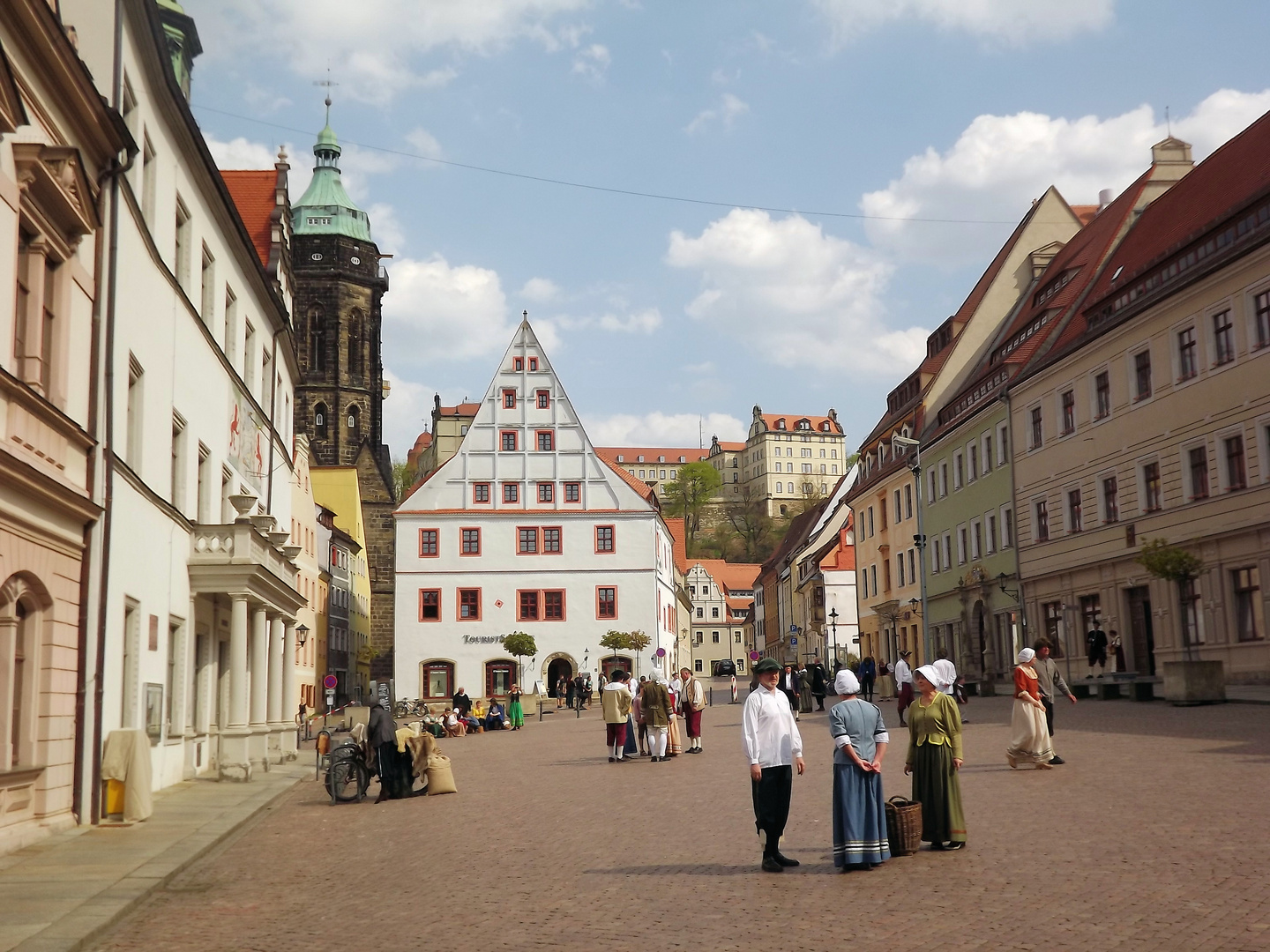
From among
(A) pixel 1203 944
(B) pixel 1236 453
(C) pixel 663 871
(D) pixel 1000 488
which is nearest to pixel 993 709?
(B) pixel 1236 453

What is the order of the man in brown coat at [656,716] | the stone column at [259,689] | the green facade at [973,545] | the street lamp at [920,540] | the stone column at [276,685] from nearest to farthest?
1. the man in brown coat at [656,716]
2. the stone column at [259,689]
3. the stone column at [276,685]
4. the green facade at [973,545]
5. the street lamp at [920,540]

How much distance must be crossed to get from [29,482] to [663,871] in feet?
24.1

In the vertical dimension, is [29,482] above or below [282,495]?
below

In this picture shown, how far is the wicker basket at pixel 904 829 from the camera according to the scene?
1166cm

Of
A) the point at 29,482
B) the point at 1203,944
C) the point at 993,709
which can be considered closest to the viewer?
the point at 1203,944

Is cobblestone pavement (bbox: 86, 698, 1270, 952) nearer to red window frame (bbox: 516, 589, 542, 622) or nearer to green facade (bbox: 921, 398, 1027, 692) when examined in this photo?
green facade (bbox: 921, 398, 1027, 692)

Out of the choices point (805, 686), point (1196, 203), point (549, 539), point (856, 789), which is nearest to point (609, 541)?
point (549, 539)

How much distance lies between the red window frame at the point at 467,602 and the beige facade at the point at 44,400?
49162 millimetres

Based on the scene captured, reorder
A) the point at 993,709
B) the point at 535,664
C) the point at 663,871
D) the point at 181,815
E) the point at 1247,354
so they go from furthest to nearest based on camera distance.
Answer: the point at 535,664 < the point at 993,709 < the point at 1247,354 < the point at 181,815 < the point at 663,871

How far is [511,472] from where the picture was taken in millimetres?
66875

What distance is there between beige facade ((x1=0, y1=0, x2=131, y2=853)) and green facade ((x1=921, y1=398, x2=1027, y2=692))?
34383mm

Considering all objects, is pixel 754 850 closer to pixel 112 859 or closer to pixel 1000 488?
pixel 112 859

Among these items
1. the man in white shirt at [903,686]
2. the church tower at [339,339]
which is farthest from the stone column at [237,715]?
the church tower at [339,339]

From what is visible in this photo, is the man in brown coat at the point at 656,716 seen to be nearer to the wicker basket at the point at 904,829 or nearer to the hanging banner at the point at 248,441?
the hanging banner at the point at 248,441
